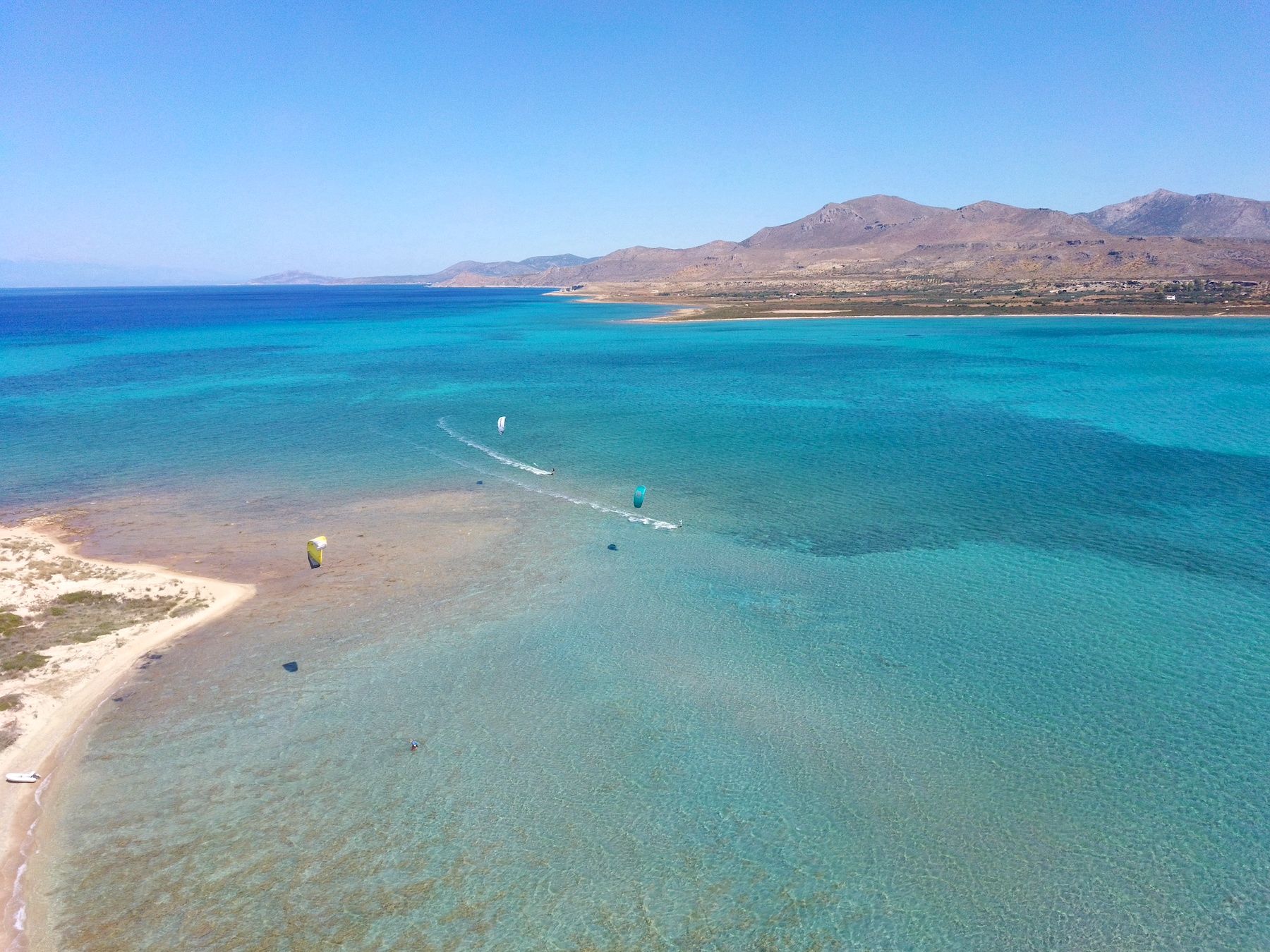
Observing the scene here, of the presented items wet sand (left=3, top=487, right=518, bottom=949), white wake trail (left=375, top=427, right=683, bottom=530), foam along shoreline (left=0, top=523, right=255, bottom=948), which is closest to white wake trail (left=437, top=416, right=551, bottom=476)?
white wake trail (left=375, top=427, right=683, bottom=530)

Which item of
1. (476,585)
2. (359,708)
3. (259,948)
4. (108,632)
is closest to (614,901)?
(259,948)

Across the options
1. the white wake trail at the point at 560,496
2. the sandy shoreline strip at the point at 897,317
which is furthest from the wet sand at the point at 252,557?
the sandy shoreline strip at the point at 897,317

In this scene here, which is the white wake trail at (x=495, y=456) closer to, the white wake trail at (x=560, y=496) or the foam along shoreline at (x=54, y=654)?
the white wake trail at (x=560, y=496)

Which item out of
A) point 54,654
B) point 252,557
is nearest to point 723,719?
point 54,654

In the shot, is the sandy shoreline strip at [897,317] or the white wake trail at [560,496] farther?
the sandy shoreline strip at [897,317]

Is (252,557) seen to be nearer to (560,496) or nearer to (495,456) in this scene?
(560,496)

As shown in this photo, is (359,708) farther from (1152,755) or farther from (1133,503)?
(1133,503)

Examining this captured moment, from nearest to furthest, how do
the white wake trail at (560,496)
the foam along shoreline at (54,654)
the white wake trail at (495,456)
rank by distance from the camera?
1. the foam along shoreline at (54,654)
2. the white wake trail at (560,496)
3. the white wake trail at (495,456)
